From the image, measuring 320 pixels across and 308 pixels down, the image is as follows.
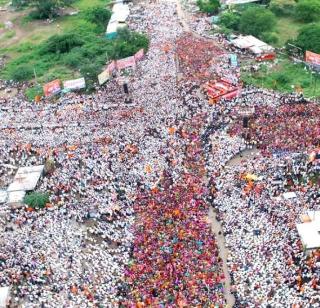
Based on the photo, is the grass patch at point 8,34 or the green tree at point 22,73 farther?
the grass patch at point 8,34

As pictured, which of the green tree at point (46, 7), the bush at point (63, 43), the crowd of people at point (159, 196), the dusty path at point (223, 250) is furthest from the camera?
the green tree at point (46, 7)

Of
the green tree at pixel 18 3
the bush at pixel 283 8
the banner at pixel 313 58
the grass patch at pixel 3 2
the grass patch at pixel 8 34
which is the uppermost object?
the banner at pixel 313 58

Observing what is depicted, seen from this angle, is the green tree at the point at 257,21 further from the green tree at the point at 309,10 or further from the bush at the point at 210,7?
the bush at the point at 210,7

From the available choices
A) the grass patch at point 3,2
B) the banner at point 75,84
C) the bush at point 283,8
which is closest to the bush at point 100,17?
the banner at point 75,84

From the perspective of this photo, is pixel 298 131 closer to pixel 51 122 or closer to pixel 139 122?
pixel 139 122

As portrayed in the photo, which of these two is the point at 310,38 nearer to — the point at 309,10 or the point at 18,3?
the point at 309,10

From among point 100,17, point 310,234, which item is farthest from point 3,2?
point 310,234

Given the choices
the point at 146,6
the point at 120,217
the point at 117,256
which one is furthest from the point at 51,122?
the point at 146,6
